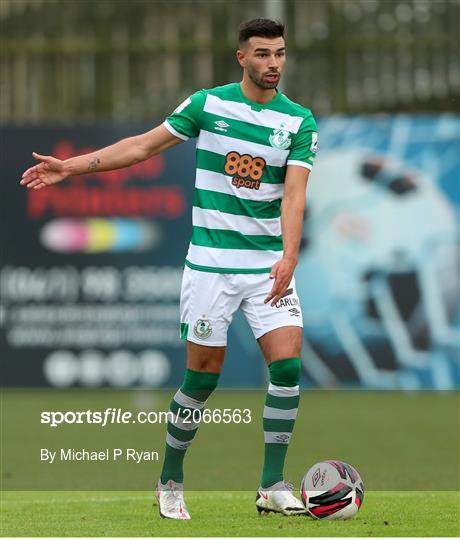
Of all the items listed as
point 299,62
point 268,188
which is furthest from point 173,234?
point 268,188

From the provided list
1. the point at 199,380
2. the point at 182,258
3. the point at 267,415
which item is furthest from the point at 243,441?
the point at 199,380

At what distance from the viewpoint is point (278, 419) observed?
26.2 ft

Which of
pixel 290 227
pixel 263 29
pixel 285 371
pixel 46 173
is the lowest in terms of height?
pixel 285 371

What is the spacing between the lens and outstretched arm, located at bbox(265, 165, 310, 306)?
7.61 meters

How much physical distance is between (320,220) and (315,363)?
5.43 feet

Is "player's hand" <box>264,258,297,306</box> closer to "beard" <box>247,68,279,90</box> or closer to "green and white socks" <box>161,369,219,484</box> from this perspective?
"green and white socks" <box>161,369,219,484</box>

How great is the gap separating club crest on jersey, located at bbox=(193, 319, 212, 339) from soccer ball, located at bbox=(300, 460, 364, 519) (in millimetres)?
919

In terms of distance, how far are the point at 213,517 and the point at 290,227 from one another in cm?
157

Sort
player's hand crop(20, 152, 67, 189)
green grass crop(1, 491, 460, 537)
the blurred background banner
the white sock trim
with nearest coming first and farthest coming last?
green grass crop(1, 491, 460, 537)
player's hand crop(20, 152, 67, 189)
the white sock trim
the blurred background banner

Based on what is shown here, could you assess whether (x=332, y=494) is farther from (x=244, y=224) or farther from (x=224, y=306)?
(x=244, y=224)

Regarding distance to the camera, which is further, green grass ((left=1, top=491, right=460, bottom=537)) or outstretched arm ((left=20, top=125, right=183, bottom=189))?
outstretched arm ((left=20, top=125, right=183, bottom=189))

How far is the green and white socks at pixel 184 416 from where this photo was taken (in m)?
7.94

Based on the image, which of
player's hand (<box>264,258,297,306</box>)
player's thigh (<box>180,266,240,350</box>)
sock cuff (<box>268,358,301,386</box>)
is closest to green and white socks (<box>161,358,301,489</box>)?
sock cuff (<box>268,358,301,386</box>)

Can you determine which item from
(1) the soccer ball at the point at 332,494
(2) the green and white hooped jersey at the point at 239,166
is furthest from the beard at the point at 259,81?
(1) the soccer ball at the point at 332,494
